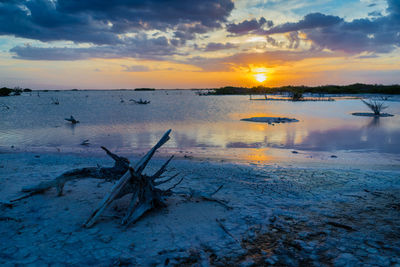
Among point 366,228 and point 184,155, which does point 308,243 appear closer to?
point 366,228

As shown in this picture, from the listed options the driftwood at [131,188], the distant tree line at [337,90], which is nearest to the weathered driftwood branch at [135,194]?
the driftwood at [131,188]

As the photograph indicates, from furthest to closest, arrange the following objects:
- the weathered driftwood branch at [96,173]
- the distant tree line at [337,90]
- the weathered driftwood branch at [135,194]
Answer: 1. the distant tree line at [337,90]
2. the weathered driftwood branch at [96,173]
3. the weathered driftwood branch at [135,194]

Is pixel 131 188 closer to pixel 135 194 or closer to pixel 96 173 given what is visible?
pixel 135 194

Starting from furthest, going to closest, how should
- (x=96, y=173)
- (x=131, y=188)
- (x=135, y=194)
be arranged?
(x=96, y=173), (x=131, y=188), (x=135, y=194)

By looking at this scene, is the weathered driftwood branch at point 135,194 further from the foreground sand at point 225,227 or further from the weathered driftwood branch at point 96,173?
the weathered driftwood branch at point 96,173

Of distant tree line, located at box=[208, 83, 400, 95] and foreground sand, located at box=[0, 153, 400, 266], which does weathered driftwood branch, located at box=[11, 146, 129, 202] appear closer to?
foreground sand, located at box=[0, 153, 400, 266]

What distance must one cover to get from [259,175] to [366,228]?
11.7ft

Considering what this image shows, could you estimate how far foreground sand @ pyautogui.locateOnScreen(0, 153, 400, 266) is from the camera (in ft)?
12.6

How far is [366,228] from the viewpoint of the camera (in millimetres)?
4688

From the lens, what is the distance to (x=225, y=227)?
15.6 ft

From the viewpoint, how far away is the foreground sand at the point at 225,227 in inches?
151

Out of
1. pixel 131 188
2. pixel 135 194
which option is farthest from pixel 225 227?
pixel 131 188

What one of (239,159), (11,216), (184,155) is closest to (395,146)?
(239,159)

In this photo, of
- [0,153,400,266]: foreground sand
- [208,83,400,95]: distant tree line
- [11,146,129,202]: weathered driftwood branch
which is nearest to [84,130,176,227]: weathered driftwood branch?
[0,153,400,266]: foreground sand
